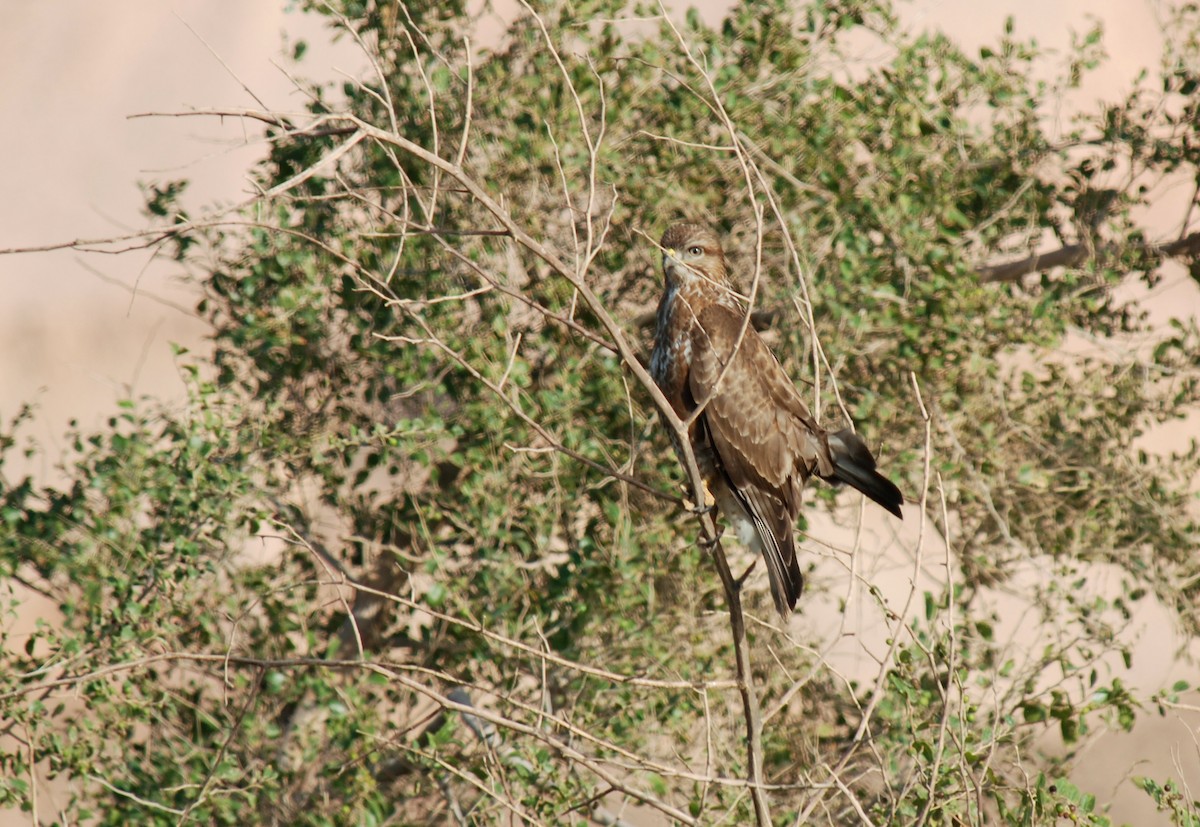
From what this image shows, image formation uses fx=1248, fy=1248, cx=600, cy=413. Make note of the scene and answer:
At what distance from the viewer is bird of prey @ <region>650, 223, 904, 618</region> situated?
11.0ft

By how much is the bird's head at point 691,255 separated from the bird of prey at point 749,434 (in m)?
0.06

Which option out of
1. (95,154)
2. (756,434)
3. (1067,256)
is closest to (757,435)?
(756,434)

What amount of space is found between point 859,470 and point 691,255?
0.87 m

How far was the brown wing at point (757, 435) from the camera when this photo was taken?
3.40 metres

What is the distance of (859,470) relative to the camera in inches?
131

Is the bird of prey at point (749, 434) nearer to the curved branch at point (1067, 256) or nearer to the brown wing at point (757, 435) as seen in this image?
the brown wing at point (757, 435)

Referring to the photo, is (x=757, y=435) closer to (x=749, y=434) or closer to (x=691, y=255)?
(x=749, y=434)

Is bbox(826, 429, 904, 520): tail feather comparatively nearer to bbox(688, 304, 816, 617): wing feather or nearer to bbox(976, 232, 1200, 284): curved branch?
bbox(688, 304, 816, 617): wing feather

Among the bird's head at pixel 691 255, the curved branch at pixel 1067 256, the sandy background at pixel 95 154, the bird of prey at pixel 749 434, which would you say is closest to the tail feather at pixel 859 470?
the bird of prey at pixel 749 434

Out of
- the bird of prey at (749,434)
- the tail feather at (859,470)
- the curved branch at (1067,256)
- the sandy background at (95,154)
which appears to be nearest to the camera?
the tail feather at (859,470)

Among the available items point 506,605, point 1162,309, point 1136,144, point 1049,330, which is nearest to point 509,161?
point 506,605

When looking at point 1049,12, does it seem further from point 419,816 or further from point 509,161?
point 419,816

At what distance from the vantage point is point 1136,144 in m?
4.32

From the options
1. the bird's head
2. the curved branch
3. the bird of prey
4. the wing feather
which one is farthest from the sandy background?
the wing feather
